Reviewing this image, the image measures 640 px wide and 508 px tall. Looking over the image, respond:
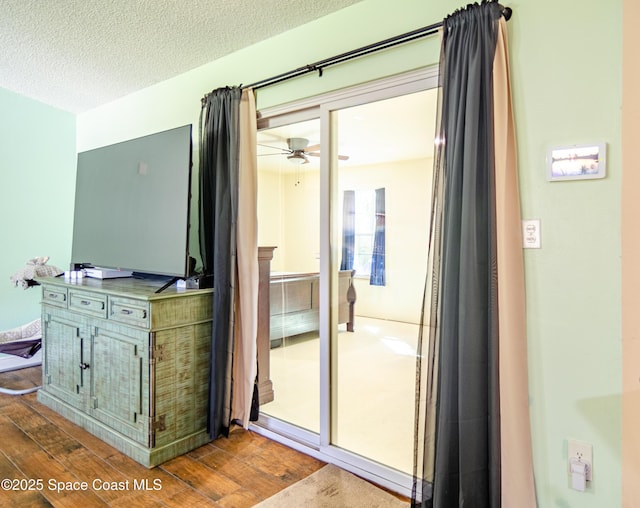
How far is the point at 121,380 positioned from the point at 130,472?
0.51 m

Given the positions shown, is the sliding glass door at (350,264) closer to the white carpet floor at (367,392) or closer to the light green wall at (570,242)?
the white carpet floor at (367,392)

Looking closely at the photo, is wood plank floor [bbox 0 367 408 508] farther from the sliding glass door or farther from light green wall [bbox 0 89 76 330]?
light green wall [bbox 0 89 76 330]

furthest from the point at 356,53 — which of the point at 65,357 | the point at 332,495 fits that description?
the point at 65,357

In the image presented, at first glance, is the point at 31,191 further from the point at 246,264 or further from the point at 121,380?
the point at 246,264

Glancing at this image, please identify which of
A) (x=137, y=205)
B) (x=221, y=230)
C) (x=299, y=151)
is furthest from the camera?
(x=299, y=151)

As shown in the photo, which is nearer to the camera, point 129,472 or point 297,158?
point 129,472

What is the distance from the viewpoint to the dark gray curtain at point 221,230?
2.53 metres

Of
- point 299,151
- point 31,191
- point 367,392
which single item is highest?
point 299,151

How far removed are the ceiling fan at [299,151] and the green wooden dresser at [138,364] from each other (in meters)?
1.16

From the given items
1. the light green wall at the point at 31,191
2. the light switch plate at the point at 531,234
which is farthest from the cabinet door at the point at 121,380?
the light green wall at the point at 31,191

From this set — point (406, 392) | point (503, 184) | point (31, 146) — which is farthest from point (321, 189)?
point (31, 146)

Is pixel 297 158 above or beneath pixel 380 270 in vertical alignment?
above

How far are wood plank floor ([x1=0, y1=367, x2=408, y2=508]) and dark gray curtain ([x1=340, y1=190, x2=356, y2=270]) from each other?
3.95 ft

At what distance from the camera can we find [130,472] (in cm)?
223
